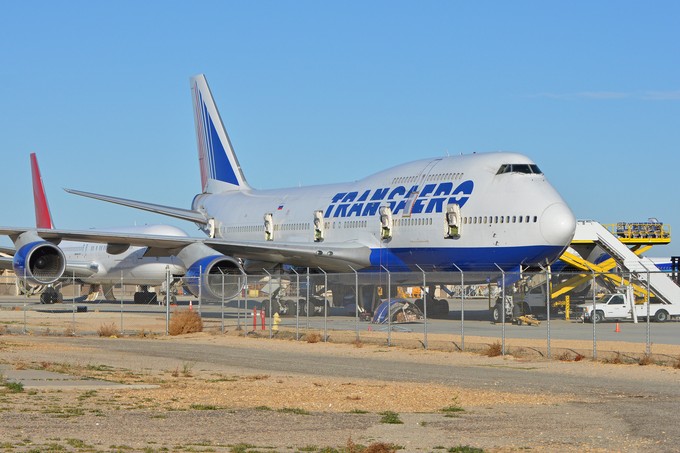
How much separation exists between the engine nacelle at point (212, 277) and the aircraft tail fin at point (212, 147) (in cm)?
1429

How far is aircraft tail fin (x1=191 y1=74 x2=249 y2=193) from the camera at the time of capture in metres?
54.9

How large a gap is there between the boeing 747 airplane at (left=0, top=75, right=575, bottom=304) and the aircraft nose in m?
0.03

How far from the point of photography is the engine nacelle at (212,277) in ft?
123

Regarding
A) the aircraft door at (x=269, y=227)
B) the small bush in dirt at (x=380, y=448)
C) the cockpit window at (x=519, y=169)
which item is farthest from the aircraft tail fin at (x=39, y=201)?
the small bush in dirt at (x=380, y=448)

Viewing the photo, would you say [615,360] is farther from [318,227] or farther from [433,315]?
[318,227]

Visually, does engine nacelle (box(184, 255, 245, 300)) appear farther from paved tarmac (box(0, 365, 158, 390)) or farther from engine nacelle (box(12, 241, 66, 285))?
paved tarmac (box(0, 365, 158, 390))

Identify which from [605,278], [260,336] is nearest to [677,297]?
[605,278]

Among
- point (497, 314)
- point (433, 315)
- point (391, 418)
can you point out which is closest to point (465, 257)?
point (433, 315)

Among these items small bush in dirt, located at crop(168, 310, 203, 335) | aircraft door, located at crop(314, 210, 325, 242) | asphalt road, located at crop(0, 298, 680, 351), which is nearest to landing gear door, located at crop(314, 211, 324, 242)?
aircraft door, located at crop(314, 210, 325, 242)

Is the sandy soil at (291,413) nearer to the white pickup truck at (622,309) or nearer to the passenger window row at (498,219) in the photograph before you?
the passenger window row at (498,219)

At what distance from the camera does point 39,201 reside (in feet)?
225

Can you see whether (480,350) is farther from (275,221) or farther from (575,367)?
(275,221)

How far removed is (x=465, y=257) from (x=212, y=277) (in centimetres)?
848

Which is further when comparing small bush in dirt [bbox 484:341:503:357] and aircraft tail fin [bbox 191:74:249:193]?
aircraft tail fin [bbox 191:74:249:193]
